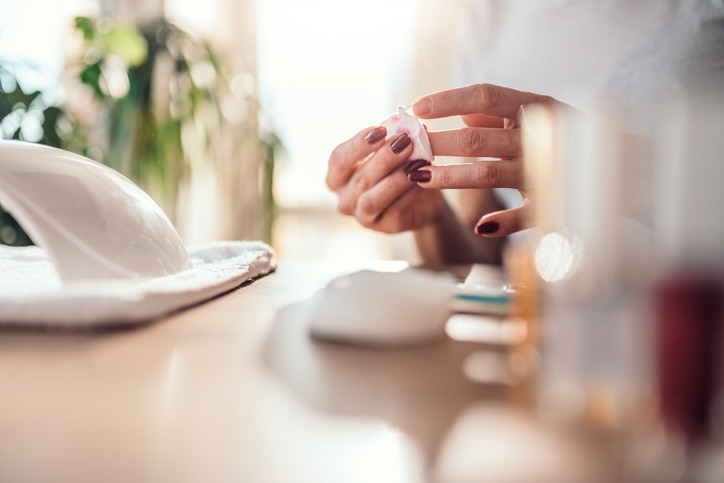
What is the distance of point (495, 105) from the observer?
0.51 metres

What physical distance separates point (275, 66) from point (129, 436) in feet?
6.16

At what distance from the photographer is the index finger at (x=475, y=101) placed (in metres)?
0.48

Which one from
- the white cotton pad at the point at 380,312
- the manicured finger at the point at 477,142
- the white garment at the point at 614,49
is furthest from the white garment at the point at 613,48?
the white cotton pad at the point at 380,312

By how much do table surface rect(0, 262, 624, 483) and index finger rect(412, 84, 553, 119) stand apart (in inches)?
10.5

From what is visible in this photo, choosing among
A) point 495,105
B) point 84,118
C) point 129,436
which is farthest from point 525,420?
point 84,118

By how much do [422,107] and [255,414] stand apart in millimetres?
352

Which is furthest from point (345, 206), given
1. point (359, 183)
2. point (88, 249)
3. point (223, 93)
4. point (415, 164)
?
point (223, 93)

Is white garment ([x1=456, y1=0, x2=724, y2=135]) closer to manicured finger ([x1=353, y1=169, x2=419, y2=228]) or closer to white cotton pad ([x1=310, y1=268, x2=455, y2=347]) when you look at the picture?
manicured finger ([x1=353, y1=169, x2=419, y2=228])

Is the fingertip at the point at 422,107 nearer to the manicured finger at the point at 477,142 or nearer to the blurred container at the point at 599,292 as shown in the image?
the manicured finger at the point at 477,142

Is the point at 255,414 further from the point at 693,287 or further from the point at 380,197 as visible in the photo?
the point at 380,197

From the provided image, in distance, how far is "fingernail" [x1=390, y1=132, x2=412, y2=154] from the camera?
1.61ft

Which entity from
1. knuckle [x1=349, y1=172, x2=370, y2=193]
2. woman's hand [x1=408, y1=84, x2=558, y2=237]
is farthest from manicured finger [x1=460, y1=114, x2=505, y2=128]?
knuckle [x1=349, y1=172, x2=370, y2=193]

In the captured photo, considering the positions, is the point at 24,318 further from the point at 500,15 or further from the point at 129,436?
the point at 500,15

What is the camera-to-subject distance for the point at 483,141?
1.67ft
